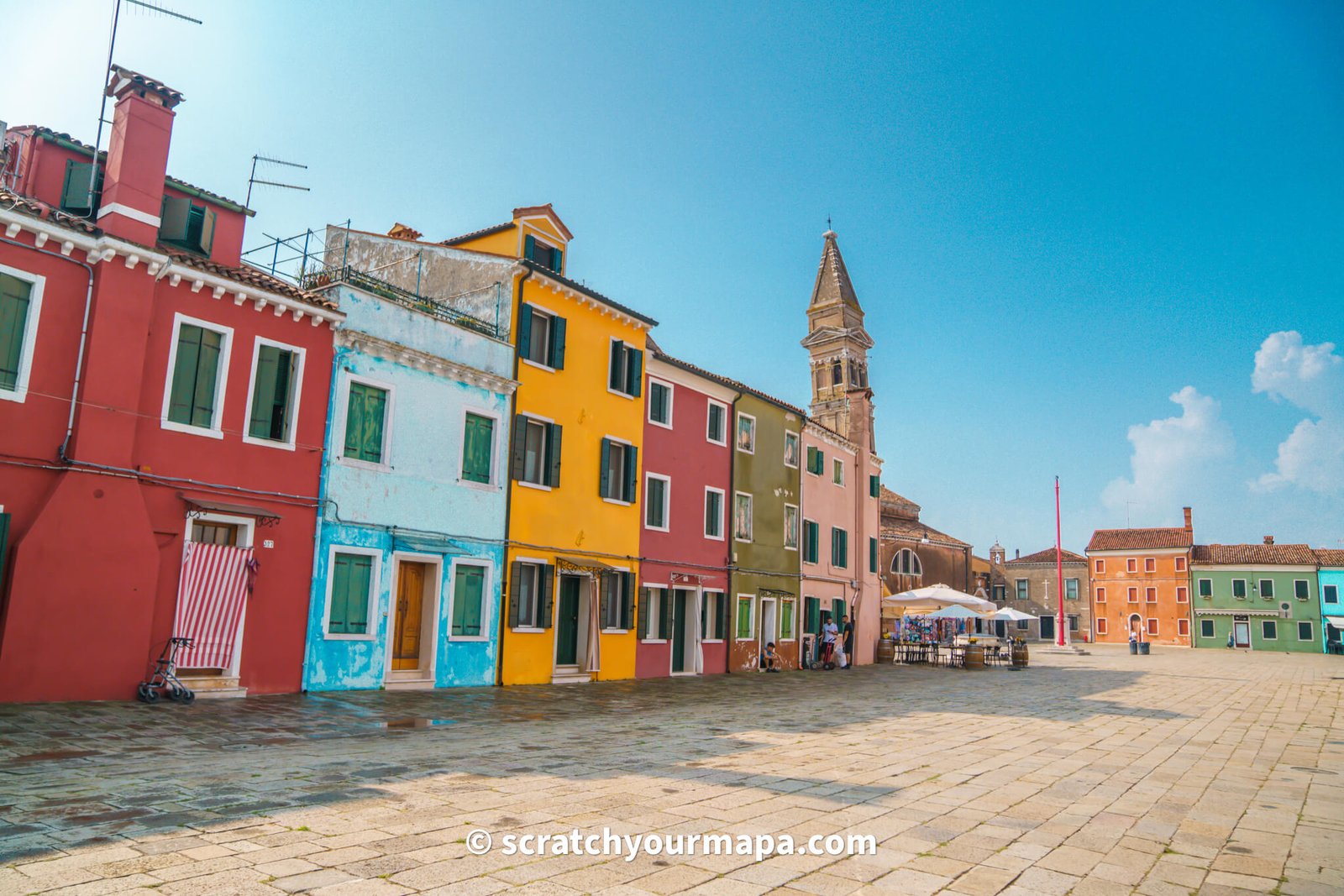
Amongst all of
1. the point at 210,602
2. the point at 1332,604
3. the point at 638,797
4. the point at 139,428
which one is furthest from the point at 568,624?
the point at 1332,604

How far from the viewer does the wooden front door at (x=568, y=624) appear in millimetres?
20750

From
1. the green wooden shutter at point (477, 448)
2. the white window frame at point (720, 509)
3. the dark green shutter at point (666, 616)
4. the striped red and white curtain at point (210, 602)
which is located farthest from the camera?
the white window frame at point (720, 509)

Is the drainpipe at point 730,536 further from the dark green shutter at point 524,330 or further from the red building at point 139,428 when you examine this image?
the red building at point 139,428

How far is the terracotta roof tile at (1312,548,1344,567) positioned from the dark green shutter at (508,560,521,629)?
225 feet

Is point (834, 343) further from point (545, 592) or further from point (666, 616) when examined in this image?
point (545, 592)

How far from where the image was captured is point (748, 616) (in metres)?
27.4

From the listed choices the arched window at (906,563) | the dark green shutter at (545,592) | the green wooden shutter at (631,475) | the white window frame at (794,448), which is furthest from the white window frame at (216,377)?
the arched window at (906,563)

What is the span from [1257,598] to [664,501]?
62564 millimetres

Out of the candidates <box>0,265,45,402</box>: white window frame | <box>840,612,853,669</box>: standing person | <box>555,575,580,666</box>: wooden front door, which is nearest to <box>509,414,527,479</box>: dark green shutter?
<box>555,575,580,666</box>: wooden front door

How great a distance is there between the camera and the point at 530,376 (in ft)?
65.8

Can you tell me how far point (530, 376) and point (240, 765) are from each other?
12575mm

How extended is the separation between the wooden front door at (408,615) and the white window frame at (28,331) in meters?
7.01

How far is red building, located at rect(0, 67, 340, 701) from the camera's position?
12.1 meters

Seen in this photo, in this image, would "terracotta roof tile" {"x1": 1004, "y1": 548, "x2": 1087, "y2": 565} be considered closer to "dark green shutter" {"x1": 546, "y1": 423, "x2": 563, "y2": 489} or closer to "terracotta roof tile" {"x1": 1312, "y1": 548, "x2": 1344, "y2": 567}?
"terracotta roof tile" {"x1": 1312, "y1": 548, "x2": 1344, "y2": 567}
